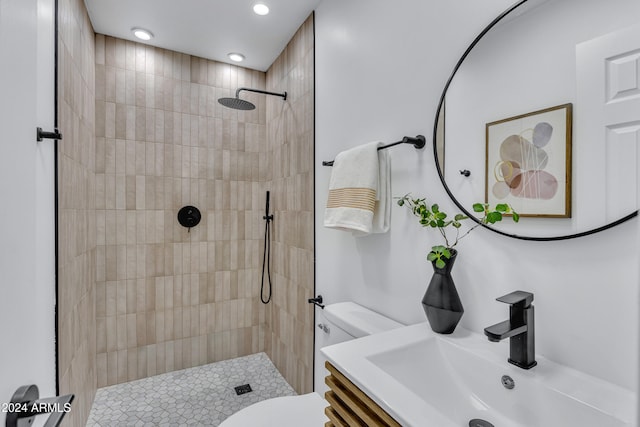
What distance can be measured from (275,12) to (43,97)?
54.4 inches

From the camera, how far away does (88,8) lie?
196cm

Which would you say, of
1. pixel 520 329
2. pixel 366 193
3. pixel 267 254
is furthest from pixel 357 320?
pixel 267 254

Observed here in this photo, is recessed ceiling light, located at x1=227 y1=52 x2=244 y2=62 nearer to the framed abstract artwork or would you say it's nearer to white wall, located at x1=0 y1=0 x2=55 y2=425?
white wall, located at x1=0 y1=0 x2=55 y2=425

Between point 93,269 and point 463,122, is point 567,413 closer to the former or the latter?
point 463,122

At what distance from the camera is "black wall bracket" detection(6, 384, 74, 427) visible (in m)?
0.51

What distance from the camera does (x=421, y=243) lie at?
1179 millimetres

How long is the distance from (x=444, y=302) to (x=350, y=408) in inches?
15.8

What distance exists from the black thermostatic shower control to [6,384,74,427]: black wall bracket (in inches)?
77.1

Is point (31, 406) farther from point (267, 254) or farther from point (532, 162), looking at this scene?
point (267, 254)

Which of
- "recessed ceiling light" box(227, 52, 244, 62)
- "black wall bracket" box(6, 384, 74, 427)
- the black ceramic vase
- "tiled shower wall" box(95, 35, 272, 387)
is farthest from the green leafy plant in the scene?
"recessed ceiling light" box(227, 52, 244, 62)

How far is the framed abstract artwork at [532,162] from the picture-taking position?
78 centimetres

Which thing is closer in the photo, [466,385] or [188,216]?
[466,385]

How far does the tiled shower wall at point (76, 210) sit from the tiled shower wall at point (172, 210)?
0.11 metres

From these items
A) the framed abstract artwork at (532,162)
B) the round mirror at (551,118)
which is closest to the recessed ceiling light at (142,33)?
the round mirror at (551,118)
